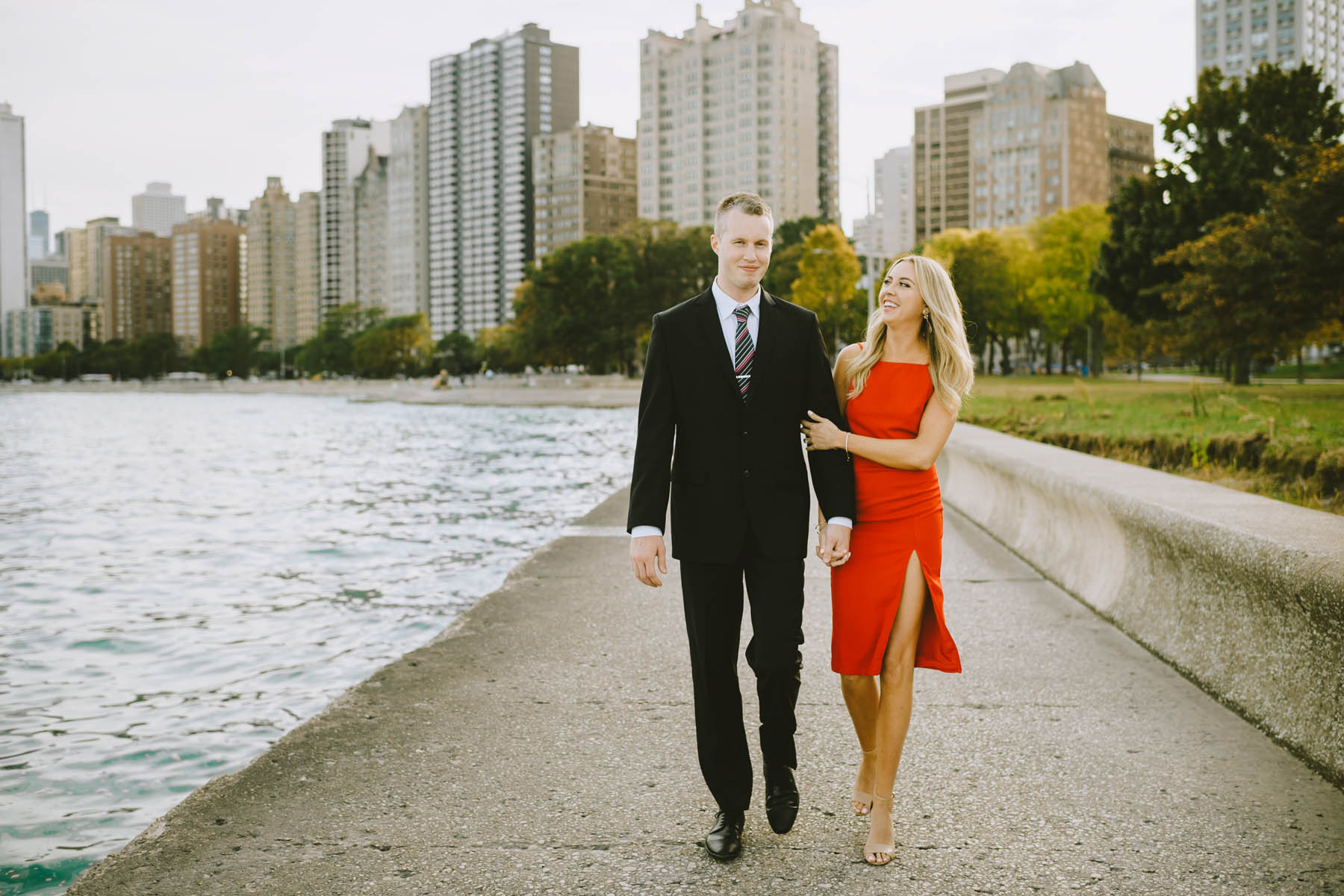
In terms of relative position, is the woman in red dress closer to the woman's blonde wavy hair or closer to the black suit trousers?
the woman's blonde wavy hair

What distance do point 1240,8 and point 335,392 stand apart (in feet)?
492

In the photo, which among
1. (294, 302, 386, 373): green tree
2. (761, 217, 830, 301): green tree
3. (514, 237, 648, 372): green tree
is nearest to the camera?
(761, 217, 830, 301): green tree

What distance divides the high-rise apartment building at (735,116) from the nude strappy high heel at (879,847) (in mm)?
173969

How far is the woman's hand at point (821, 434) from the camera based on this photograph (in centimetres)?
355

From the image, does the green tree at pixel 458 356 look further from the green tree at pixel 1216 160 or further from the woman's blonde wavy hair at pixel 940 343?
the woman's blonde wavy hair at pixel 940 343

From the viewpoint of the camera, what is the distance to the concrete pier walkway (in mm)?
3396

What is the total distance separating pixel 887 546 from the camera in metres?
3.60

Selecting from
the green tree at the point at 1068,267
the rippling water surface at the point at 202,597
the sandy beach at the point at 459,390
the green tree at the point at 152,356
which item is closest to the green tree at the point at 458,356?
the sandy beach at the point at 459,390

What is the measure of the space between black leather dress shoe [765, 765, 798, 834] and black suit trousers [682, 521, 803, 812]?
119mm

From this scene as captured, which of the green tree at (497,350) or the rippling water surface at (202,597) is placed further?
the green tree at (497,350)

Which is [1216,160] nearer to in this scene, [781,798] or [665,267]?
[781,798]

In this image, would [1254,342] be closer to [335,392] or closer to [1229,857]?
[1229,857]

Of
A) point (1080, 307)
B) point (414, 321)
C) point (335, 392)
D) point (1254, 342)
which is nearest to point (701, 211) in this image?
point (414, 321)

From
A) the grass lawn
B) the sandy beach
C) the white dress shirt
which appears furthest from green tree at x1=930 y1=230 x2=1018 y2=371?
the white dress shirt
